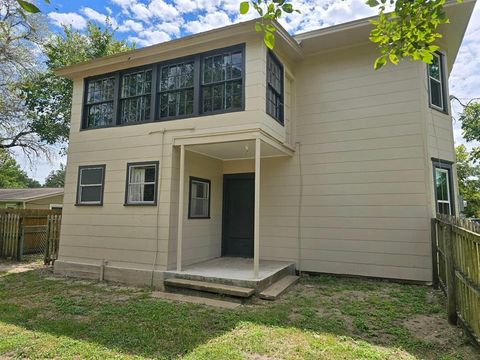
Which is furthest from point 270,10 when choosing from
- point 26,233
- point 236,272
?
point 26,233

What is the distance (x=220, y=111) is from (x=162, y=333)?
14.1ft

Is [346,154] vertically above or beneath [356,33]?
beneath

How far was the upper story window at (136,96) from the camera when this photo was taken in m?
7.61

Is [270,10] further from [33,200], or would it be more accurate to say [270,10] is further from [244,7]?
[33,200]

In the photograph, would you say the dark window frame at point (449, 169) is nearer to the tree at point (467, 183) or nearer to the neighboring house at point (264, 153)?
the neighboring house at point (264, 153)

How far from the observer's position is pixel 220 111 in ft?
21.7

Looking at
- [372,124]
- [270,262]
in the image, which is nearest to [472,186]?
[372,124]

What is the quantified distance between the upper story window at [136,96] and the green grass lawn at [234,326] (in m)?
4.04

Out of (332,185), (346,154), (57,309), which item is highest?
(346,154)

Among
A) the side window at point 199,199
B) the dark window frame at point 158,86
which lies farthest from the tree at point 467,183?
the dark window frame at point 158,86

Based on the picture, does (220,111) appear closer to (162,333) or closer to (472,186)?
(162,333)

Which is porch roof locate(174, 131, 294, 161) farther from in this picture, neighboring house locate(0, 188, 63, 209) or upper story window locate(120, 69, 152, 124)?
neighboring house locate(0, 188, 63, 209)

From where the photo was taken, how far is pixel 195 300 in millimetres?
5547

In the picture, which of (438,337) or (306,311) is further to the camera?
(306,311)
